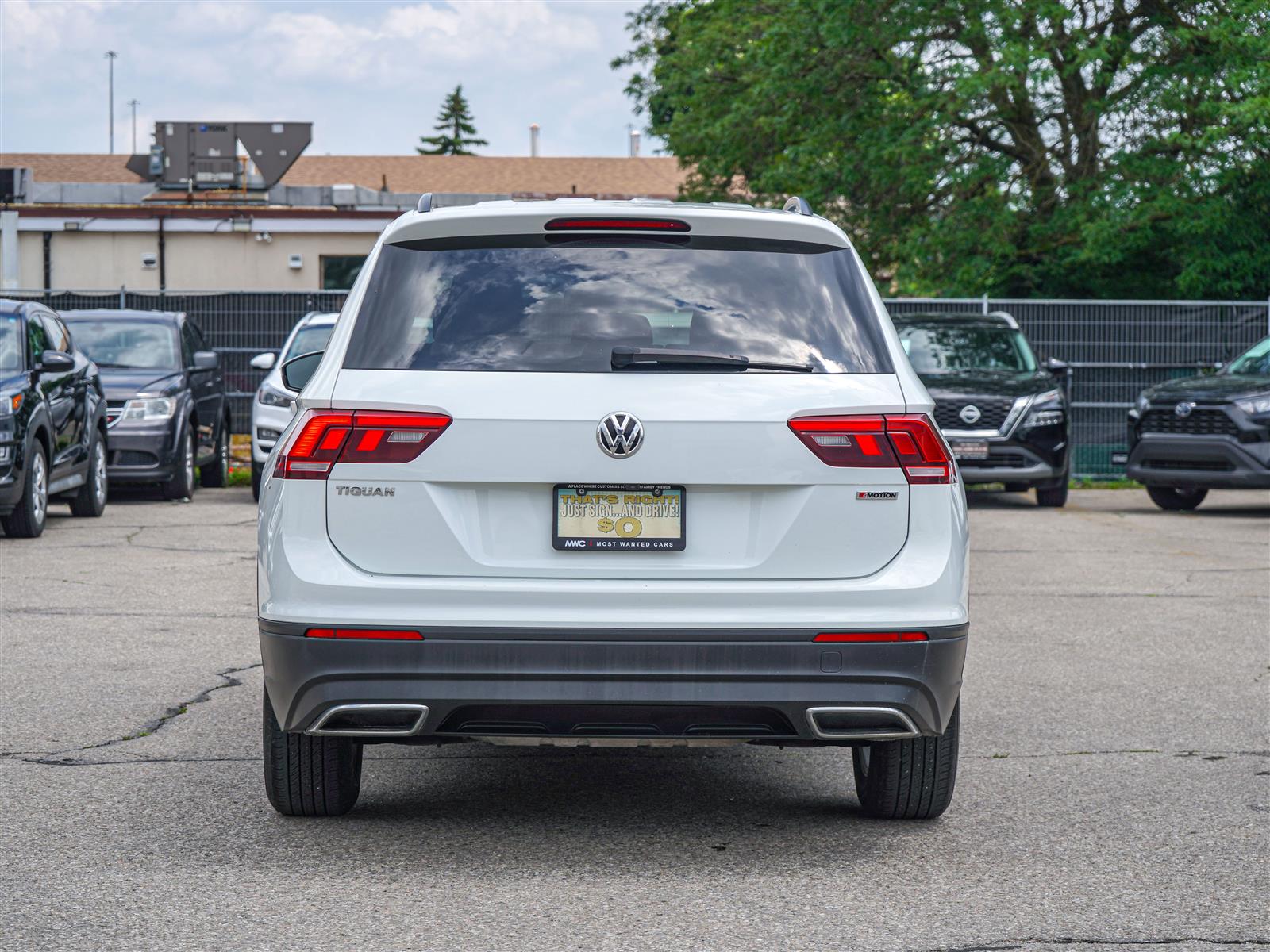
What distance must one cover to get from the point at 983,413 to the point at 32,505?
883cm

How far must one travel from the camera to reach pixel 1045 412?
16.8 metres

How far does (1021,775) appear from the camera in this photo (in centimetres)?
588

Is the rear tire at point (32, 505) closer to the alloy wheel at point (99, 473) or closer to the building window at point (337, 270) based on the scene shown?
the alloy wheel at point (99, 473)

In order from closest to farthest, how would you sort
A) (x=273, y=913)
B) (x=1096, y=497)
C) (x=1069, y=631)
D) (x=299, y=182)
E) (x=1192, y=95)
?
(x=273, y=913)
(x=1069, y=631)
(x=1096, y=497)
(x=1192, y=95)
(x=299, y=182)

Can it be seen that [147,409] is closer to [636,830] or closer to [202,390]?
[202,390]

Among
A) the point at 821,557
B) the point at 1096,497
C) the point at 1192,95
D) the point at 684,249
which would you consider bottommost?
the point at 1096,497

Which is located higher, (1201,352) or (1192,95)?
(1192,95)

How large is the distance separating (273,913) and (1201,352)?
63.3 feet

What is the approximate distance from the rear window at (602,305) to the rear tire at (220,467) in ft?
47.3

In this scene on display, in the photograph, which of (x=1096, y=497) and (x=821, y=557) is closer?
(x=821, y=557)

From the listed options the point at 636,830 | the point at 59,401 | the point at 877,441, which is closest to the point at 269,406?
the point at 59,401

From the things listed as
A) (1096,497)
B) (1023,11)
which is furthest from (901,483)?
(1023,11)

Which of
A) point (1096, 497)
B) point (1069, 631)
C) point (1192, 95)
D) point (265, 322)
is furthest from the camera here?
point (1192, 95)

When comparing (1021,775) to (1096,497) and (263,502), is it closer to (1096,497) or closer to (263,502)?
(263,502)
